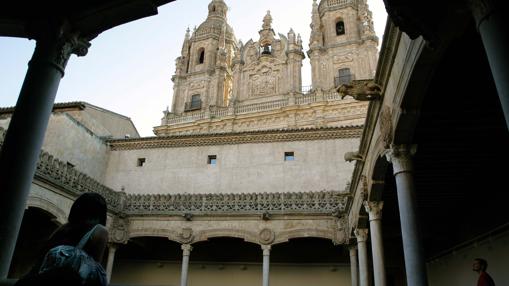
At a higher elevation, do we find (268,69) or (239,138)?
(268,69)

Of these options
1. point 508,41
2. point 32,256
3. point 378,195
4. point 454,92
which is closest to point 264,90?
point 32,256

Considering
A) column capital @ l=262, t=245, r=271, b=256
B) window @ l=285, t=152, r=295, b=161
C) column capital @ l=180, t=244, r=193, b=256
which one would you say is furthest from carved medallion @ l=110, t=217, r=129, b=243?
window @ l=285, t=152, r=295, b=161

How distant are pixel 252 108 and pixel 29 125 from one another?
29.6 metres

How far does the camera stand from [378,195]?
938 centimetres

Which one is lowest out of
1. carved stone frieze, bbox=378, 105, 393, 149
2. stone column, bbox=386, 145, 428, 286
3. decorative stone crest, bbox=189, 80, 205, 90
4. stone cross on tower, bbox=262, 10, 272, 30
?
stone column, bbox=386, 145, 428, 286

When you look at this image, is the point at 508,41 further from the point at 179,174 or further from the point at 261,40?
the point at 261,40

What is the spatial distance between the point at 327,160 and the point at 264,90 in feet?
55.8

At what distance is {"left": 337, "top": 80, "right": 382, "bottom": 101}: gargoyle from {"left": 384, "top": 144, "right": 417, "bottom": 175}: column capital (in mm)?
1126

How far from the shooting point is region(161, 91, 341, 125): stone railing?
31.2 m

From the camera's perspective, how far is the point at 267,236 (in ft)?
55.5

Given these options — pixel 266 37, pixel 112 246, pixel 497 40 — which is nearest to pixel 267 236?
pixel 112 246

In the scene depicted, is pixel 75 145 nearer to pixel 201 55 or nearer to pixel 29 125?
pixel 29 125

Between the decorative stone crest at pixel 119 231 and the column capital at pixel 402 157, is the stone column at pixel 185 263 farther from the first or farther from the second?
the column capital at pixel 402 157

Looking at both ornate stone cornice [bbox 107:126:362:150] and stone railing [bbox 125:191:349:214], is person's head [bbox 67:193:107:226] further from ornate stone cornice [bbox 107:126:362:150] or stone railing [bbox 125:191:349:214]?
ornate stone cornice [bbox 107:126:362:150]
